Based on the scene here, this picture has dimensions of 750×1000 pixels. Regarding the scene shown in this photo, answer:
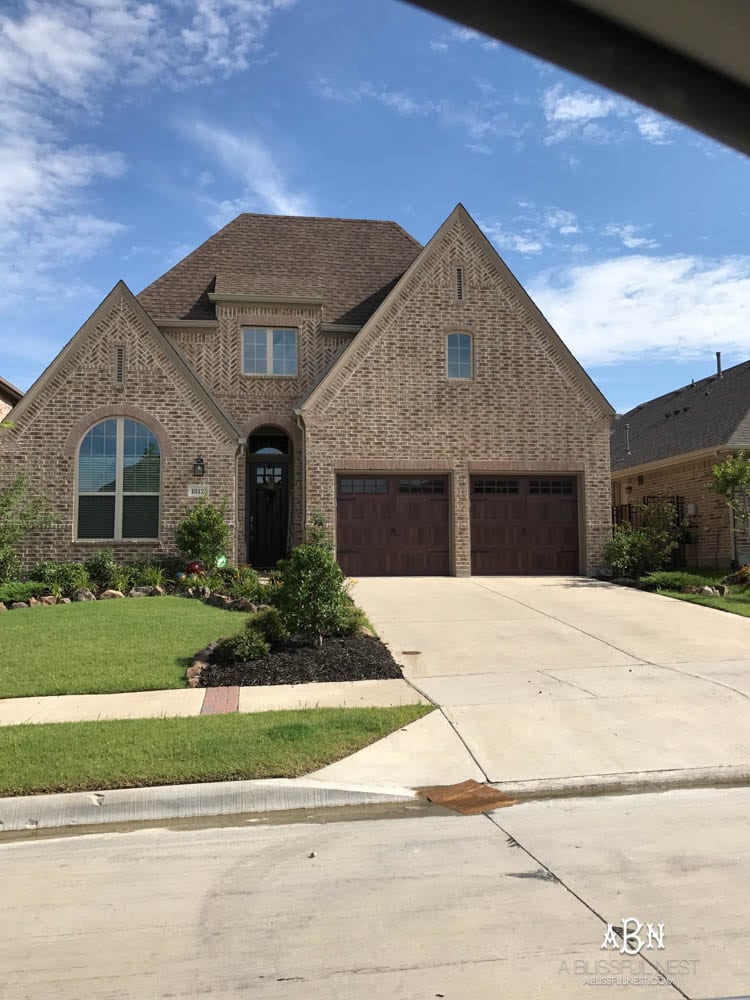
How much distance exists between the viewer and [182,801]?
5586mm

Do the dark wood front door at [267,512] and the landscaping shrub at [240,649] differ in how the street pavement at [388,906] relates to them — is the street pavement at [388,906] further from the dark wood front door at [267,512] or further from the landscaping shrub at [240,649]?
the dark wood front door at [267,512]

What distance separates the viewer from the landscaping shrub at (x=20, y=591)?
47.6 feet

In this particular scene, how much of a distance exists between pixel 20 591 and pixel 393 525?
8520mm

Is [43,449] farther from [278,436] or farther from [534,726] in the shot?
[534,726]

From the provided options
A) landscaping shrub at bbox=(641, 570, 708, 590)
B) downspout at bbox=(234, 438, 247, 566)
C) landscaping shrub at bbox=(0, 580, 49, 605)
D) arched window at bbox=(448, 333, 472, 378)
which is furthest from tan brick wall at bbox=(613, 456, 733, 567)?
landscaping shrub at bbox=(0, 580, 49, 605)

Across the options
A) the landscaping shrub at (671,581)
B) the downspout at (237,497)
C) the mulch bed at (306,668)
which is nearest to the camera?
the mulch bed at (306,668)

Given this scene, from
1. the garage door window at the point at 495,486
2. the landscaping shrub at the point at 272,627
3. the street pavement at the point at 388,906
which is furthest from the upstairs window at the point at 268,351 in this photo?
the street pavement at the point at 388,906

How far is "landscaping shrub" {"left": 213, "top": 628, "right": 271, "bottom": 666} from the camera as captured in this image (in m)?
9.74

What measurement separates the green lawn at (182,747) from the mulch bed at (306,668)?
65.4 inches

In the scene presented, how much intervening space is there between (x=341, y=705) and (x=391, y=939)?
4455mm

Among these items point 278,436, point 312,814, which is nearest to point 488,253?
point 278,436

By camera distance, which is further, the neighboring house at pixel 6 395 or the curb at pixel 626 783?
the neighboring house at pixel 6 395

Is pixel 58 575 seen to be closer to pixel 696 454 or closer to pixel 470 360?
pixel 470 360

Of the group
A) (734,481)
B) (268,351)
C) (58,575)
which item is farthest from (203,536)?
(734,481)
